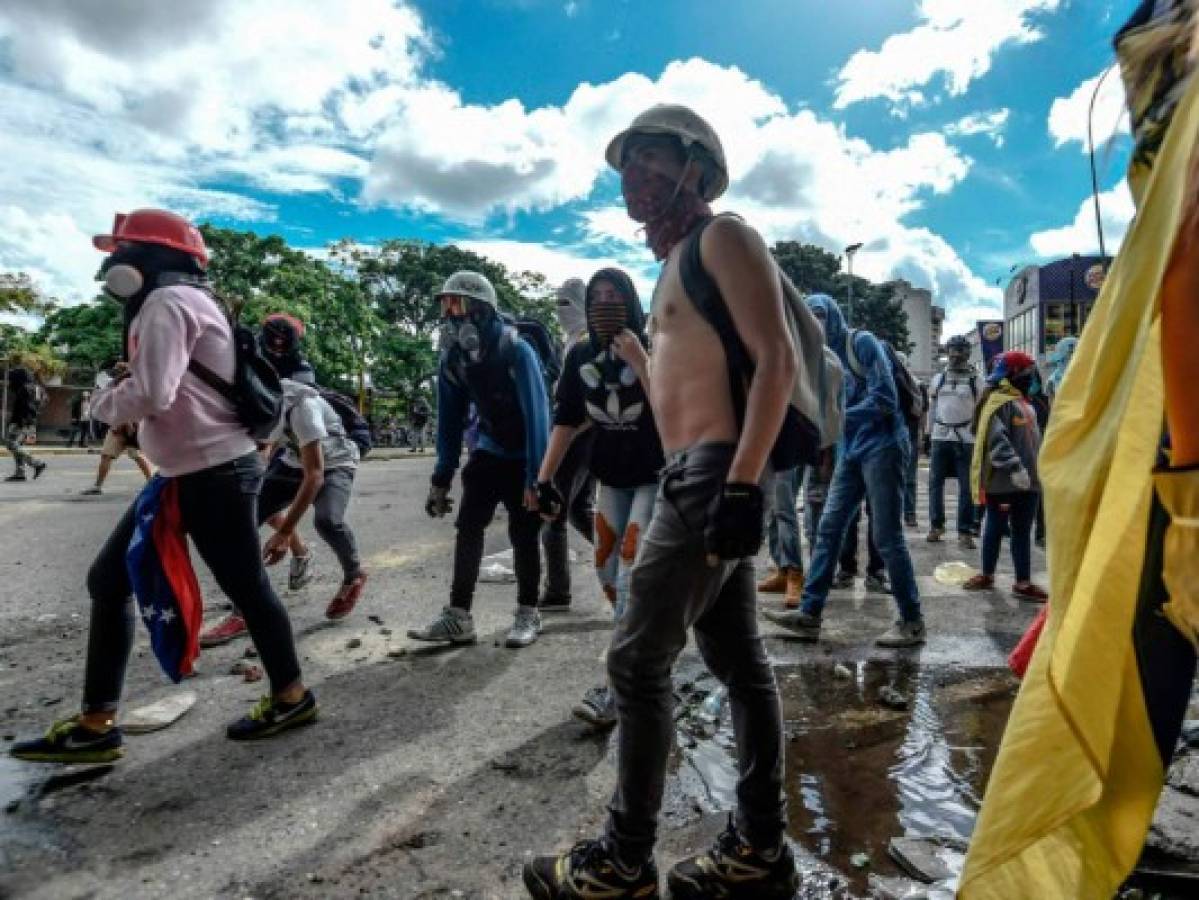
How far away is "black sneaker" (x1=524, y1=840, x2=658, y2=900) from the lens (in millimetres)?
1844

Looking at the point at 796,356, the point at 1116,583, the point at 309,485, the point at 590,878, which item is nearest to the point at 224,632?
the point at 309,485

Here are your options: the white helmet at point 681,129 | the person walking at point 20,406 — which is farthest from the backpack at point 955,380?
the person walking at point 20,406

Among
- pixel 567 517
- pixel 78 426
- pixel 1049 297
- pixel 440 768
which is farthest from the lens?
pixel 1049 297

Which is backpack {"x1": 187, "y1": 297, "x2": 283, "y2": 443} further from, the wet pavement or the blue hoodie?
the blue hoodie

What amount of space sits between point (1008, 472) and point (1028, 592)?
88cm

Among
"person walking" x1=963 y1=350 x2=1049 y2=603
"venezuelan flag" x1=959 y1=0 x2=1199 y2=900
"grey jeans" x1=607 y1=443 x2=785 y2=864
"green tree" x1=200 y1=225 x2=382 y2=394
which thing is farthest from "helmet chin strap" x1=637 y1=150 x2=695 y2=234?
"green tree" x1=200 y1=225 x2=382 y2=394

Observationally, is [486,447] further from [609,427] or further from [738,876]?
[738,876]

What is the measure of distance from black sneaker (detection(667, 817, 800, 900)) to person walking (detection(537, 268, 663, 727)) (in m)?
1.11

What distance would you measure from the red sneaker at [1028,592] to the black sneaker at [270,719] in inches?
192

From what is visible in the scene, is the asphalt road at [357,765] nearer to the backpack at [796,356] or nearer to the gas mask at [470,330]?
the backpack at [796,356]

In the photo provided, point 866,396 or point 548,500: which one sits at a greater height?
point 866,396

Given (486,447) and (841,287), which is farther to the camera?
(841,287)

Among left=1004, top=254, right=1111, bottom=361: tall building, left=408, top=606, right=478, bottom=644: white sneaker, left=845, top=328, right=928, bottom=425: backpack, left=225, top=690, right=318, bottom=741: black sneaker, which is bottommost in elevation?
left=225, top=690, right=318, bottom=741: black sneaker

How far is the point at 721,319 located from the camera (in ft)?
6.39
